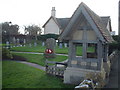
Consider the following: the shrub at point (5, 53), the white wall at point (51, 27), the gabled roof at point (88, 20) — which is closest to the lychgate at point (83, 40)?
the gabled roof at point (88, 20)

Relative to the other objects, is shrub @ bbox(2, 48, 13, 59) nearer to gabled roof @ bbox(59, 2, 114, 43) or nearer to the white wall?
gabled roof @ bbox(59, 2, 114, 43)

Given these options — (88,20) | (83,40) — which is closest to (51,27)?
(83,40)

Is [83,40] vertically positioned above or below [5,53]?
above

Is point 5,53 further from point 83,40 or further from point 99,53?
point 99,53

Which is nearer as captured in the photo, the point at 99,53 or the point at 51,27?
the point at 99,53

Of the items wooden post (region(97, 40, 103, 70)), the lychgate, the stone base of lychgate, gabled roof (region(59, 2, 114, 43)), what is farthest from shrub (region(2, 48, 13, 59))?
wooden post (region(97, 40, 103, 70))

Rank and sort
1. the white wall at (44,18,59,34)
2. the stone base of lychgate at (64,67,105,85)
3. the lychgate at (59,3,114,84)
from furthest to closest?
the white wall at (44,18,59,34), the stone base of lychgate at (64,67,105,85), the lychgate at (59,3,114,84)

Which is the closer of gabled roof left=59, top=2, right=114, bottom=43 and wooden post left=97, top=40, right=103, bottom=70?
gabled roof left=59, top=2, right=114, bottom=43

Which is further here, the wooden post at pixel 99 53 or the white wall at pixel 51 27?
the white wall at pixel 51 27

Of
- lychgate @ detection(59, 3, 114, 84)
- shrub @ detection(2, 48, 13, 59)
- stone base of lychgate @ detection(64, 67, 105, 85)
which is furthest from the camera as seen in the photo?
shrub @ detection(2, 48, 13, 59)

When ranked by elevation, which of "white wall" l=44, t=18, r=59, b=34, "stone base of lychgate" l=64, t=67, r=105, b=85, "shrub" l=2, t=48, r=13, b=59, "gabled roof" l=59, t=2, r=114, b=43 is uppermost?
"white wall" l=44, t=18, r=59, b=34

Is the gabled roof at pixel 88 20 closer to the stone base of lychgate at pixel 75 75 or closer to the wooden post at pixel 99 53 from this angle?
the wooden post at pixel 99 53

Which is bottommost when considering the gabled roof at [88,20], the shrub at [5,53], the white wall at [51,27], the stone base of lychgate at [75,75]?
the stone base of lychgate at [75,75]

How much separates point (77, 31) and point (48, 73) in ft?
13.9
